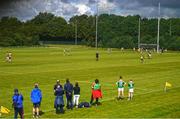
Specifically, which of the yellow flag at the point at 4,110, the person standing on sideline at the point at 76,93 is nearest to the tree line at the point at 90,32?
the person standing on sideline at the point at 76,93

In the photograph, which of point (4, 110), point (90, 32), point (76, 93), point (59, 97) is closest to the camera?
point (59, 97)

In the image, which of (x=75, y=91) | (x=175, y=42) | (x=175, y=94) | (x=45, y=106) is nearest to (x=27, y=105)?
(x=45, y=106)

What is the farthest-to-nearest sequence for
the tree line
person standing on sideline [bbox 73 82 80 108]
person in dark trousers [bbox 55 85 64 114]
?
the tree line < person standing on sideline [bbox 73 82 80 108] < person in dark trousers [bbox 55 85 64 114]

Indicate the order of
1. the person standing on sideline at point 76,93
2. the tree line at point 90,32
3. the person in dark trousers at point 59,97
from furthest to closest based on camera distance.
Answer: the tree line at point 90,32 < the person standing on sideline at point 76,93 < the person in dark trousers at point 59,97

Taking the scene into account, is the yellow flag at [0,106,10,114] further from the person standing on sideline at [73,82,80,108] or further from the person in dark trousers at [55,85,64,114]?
the person standing on sideline at [73,82,80,108]

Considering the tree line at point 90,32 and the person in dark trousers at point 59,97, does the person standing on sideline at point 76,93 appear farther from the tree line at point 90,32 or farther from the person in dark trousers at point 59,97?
the tree line at point 90,32

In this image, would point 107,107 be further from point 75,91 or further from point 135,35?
point 135,35

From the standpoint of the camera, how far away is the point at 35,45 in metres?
144

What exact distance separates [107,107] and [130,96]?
3.96 metres

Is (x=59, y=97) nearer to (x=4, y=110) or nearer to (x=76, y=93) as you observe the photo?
(x=76, y=93)

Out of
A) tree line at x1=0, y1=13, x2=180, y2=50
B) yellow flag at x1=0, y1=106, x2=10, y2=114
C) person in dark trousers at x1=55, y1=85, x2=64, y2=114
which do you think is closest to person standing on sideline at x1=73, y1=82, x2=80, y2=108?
person in dark trousers at x1=55, y1=85, x2=64, y2=114

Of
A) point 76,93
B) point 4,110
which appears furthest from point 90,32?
point 4,110

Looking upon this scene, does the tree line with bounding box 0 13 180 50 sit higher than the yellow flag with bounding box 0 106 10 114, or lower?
higher

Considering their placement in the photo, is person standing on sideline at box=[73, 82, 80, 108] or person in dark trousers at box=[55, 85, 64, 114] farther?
person standing on sideline at box=[73, 82, 80, 108]
